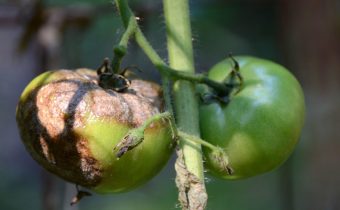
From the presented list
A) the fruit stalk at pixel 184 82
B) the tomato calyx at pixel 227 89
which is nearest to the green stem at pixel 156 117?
the fruit stalk at pixel 184 82

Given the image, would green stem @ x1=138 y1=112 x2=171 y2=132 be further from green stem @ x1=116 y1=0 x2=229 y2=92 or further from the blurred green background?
the blurred green background

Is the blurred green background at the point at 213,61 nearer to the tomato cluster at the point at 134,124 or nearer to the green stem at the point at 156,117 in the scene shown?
the tomato cluster at the point at 134,124

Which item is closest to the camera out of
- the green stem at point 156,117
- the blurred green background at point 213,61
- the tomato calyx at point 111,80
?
the green stem at point 156,117

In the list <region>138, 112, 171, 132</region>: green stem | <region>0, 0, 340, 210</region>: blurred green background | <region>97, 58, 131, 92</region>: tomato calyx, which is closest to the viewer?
<region>138, 112, 171, 132</region>: green stem

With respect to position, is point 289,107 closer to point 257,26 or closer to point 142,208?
point 142,208

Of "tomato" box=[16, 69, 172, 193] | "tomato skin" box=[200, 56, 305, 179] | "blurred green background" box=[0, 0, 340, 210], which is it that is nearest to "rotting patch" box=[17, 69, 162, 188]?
"tomato" box=[16, 69, 172, 193]

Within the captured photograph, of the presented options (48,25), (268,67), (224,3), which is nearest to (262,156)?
(268,67)

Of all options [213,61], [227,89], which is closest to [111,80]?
[227,89]

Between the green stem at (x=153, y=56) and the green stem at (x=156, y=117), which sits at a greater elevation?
the green stem at (x=153, y=56)
